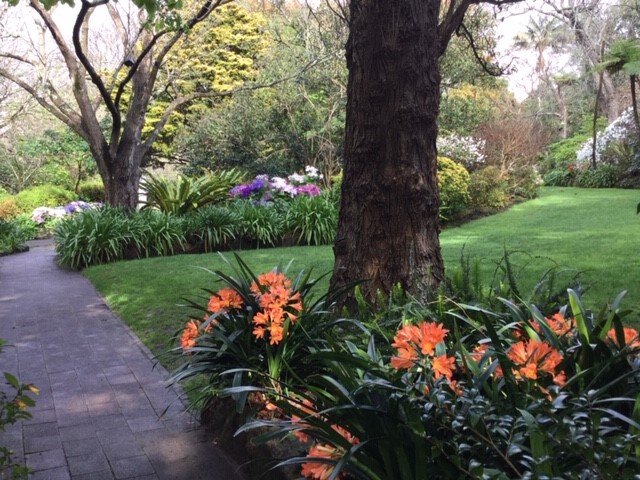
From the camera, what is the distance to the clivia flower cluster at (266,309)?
3.35m

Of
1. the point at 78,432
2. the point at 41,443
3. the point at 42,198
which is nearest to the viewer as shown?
the point at 41,443

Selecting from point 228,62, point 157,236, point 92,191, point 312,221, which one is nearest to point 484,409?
point 157,236

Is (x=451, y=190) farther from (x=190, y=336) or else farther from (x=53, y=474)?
(x=53, y=474)

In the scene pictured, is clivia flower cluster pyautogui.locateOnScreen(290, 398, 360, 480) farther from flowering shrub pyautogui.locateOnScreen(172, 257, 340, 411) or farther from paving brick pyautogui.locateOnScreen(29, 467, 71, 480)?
paving brick pyautogui.locateOnScreen(29, 467, 71, 480)

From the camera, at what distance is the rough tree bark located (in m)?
4.17

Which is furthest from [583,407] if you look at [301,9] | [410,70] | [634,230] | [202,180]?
[301,9]

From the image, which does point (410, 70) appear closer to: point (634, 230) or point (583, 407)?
point (583, 407)

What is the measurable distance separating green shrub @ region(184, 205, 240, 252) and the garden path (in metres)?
4.68

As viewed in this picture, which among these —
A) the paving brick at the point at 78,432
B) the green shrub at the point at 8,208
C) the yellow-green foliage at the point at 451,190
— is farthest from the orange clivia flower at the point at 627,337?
the green shrub at the point at 8,208

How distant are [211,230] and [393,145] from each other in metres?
8.76

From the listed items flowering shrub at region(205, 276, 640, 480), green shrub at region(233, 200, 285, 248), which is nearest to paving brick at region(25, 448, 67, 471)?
flowering shrub at region(205, 276, 640, 480)

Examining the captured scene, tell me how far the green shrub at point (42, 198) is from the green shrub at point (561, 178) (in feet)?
Result: 59.6

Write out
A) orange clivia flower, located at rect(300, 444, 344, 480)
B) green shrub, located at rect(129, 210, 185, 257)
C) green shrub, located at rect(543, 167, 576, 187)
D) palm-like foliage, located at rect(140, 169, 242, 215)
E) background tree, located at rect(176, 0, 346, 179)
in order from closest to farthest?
orange clivia flower, located at rect(300, 444, 344, 480) < green shrub, located at rect(129, 210, 185, 257) < palm-like foliage, located at rect(140, 169, 242, 215) < background tree, located at rect(176, 0, 346, 179) < green shrub, located at rect(543, 167, 576, 187)

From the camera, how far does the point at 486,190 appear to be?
1575cm
